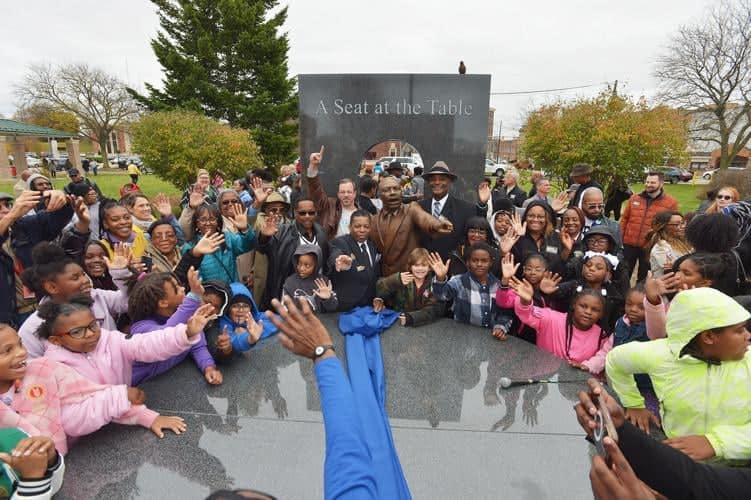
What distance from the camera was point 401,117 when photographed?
632 cm

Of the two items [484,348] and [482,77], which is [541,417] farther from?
[482,77]

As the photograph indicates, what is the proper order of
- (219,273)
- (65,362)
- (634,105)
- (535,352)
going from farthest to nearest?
(634,105) < (219,273) < (535,352) < (65,362)

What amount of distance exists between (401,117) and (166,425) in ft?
17.1

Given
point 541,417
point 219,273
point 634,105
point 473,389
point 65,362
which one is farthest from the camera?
point 634,105

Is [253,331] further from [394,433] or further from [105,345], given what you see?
[394,433]

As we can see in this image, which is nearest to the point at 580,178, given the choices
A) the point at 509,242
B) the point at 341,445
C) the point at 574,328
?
the point at 509,242

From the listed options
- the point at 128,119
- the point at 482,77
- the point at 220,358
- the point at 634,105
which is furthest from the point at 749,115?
the point at 128,119

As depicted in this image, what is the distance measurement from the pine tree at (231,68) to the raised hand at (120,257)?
19060 millimetres

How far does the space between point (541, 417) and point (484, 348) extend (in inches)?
31.6

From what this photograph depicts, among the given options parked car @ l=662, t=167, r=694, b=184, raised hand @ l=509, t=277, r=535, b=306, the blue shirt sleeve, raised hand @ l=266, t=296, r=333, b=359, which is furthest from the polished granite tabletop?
parked car @ l=662, t=167, r=694, b=184

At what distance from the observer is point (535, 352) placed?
318 cm

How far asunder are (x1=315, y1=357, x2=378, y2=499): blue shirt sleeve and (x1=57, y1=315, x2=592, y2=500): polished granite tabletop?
83 cm

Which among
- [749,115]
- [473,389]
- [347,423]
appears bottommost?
[473,389]

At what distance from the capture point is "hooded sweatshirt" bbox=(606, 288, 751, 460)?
1.69m
